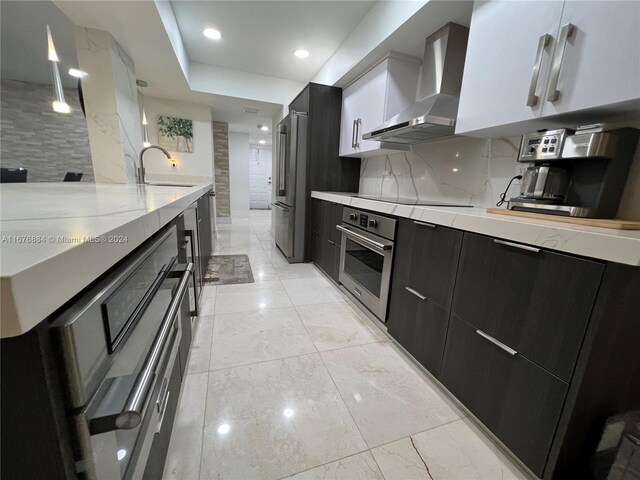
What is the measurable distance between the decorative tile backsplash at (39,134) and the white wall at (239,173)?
2.68 meters

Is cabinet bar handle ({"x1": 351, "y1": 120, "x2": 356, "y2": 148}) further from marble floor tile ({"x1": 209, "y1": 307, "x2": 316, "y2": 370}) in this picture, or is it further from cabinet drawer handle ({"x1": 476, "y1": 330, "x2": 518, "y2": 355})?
cabinet drawer handle ({"x1": 476, "y1": 330, "x2": 518, "y2": 355})

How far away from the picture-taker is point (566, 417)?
765 millimetres

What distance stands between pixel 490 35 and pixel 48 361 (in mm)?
1915

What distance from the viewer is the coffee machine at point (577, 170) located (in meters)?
0.92

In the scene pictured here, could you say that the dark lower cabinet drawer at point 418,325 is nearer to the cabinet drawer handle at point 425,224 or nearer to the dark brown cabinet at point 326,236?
the cabinet drawer handle at point 425,224

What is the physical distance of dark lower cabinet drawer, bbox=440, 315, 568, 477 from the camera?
0.82 m

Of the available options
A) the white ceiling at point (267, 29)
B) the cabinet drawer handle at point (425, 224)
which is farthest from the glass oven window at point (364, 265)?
the white ceiling at point (267, 29)

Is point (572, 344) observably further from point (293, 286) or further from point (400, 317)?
point (293, 286)

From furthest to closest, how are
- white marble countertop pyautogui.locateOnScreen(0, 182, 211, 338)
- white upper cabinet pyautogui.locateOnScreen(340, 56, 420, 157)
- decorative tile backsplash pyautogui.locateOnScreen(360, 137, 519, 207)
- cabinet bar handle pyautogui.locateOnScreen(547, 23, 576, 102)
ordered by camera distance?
white upper cabinet pyautogui.locateOnScreen(340, 56, 420, 157) → decorative tile backsplash pyautogui.locateOnScreen(360, 137, 519, 207) → cabinet bar handle pyautogui.locateOnScreen(547, 23, 576, 102) → white marble countertop pyautogui.locateOnScreen(0, 182, 211, 338)

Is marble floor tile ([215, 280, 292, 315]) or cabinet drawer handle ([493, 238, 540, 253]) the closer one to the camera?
cabinet drawer handle ([493, 238, 540, 253])

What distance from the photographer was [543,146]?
3.38ft

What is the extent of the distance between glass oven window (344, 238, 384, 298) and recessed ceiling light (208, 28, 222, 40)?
256 centimetres

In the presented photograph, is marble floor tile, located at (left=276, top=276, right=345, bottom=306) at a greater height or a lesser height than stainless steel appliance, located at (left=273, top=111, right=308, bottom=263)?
lesser

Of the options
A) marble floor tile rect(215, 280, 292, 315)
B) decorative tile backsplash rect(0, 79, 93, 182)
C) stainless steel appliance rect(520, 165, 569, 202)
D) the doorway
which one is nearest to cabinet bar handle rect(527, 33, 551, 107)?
stainless steel appliance rect(520, 165, 569, 202)
